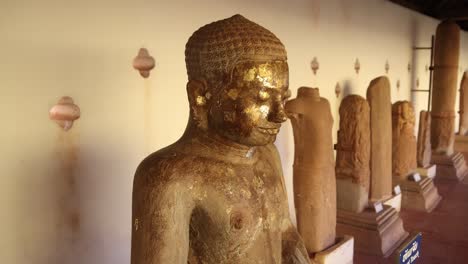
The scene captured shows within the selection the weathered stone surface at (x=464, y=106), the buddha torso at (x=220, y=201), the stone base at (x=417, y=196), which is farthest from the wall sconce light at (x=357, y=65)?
the weathered stone surface at (x=464, y=106)

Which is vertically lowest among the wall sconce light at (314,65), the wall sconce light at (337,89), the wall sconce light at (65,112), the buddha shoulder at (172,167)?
Result: the buddha shoulder at (172,167)

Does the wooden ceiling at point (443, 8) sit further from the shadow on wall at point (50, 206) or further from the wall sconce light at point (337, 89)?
the shadow on wall at point (50, 206)

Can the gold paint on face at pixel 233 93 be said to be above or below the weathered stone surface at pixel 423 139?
above

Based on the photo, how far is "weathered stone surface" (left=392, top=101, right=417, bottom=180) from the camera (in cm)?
384

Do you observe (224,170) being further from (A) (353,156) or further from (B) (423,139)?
(B) (423,139)

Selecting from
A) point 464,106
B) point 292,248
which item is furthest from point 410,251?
point 464,106

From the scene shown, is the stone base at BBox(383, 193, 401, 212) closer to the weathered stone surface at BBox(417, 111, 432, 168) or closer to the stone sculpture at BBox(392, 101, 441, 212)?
the stone sculpture at BBox(392, 101, 441, 212)

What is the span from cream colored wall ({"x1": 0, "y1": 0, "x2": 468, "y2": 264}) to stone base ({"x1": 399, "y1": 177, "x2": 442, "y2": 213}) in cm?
238

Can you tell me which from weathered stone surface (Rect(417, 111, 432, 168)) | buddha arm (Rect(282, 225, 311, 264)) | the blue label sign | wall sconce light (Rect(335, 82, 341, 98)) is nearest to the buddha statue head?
buddha arm (Rect(282, 225, 311, 264))

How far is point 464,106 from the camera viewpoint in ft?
22.2

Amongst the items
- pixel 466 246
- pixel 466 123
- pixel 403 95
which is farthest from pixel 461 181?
pixel 466 123

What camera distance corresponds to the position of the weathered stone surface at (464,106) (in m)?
6.62

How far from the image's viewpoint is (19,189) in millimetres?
1545

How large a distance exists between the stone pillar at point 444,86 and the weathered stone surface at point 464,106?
155cm
